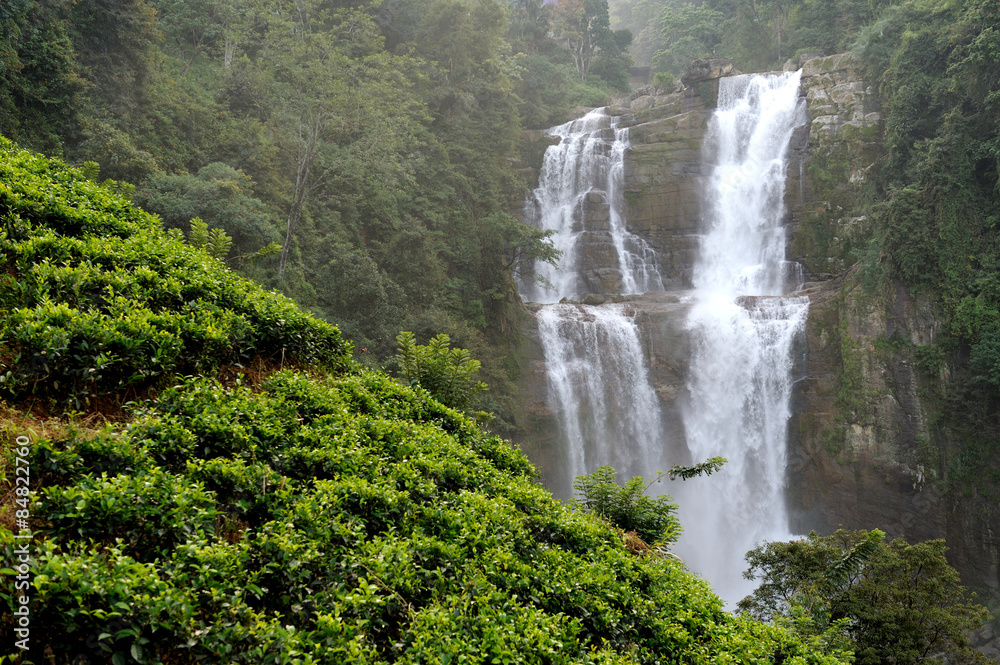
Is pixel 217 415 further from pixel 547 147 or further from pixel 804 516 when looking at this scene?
pixel 547 147

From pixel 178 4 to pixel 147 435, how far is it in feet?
79.6

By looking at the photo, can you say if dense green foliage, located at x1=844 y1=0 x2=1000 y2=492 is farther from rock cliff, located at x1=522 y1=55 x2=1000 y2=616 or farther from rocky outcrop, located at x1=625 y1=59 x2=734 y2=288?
rocky outcrop, located at x1=625 y1=59 x2=734 y2=288

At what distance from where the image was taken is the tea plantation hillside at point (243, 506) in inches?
106

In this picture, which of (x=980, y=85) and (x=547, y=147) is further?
(x=547, y=147)

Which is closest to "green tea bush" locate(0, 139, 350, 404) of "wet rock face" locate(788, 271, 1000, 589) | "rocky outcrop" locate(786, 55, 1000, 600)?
"rocky outcrop" locate(786, 55, 1000, 600)

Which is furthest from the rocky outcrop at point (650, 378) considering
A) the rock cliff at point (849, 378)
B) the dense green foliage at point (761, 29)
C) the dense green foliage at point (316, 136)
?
the dense green foliage at point (761, 29)

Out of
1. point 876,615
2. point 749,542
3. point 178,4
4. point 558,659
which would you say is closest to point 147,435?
point 558,659

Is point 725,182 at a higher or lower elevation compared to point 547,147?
lower

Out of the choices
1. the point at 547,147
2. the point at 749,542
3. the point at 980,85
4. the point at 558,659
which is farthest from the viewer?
the point at 547,147

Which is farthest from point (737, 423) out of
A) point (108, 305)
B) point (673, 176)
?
point (108, 305)

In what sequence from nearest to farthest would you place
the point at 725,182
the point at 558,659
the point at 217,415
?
A: the point at 558,659
the point at 217,415
the point at 725,182

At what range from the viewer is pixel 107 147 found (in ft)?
45.6

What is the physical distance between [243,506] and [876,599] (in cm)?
1195

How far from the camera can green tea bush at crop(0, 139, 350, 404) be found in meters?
3.84
